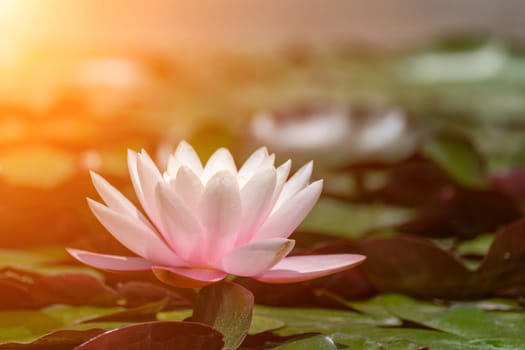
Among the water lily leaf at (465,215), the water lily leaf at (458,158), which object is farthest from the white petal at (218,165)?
the water lily leaf at (458,158)

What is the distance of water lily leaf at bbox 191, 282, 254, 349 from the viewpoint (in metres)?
0.66

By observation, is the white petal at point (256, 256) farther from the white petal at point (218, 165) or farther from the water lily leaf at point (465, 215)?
the water lily leaf at point (465, 215)

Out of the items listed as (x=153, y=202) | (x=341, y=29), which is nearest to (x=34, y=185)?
(x=153, y=202)

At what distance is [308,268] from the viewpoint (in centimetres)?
71

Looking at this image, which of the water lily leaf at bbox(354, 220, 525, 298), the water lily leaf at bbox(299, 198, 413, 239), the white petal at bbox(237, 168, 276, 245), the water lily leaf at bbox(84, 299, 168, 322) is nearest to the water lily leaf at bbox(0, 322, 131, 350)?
the water lily leaf at bbox(84, 299, 168, 322)

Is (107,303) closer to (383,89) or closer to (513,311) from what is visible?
(513,311)

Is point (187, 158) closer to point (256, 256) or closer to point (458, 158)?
point (256, 256)

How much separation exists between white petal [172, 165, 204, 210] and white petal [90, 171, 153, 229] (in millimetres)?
43

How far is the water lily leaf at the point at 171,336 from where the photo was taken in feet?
2.12

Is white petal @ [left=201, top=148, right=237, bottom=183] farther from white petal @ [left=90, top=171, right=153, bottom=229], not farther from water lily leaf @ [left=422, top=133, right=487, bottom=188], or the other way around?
water lily leaf @ [left=422, top=133, right=487, bottom=188]

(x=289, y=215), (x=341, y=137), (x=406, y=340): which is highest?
(x=341, y=137)

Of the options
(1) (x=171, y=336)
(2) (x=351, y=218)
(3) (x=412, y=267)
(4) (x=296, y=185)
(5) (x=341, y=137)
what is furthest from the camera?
(5) (x=341, y=137)

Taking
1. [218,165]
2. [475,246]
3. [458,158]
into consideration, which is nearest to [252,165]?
[218,165]

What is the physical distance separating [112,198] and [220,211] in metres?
0.10
